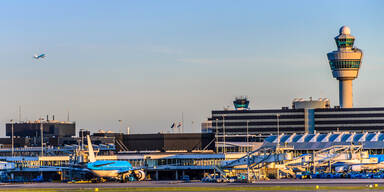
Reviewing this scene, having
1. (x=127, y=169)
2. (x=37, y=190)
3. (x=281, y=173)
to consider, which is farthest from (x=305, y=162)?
(x=37, y=190)

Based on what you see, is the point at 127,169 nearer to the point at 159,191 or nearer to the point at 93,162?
the point at 93,162

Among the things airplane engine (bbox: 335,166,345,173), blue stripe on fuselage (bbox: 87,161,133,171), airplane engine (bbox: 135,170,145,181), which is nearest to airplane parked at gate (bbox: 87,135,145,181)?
blue stripe on fuselage (bbox: 87,161,133,171)

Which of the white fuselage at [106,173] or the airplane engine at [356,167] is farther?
the airplane engine at [356,167]

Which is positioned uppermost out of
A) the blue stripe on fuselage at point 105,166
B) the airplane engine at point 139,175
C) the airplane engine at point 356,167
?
the blue stripe on fuselage at point 105,166

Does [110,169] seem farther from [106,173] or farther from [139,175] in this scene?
[139,175]

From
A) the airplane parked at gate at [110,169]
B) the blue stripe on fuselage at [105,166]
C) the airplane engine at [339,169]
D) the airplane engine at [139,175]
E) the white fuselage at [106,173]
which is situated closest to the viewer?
the white fuselage at [106,173]

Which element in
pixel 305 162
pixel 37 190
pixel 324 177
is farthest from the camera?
pixel 305 162

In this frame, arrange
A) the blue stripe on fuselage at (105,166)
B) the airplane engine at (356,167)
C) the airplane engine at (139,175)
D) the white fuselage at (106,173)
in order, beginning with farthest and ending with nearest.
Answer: the airplane engine at (356,167)
the airplane engine at (139,175)
the blue stripe on fuselage at (105,166)
the white fuselage at (106,173)

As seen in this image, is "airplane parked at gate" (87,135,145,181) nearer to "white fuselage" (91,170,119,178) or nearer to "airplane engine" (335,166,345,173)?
"white fuselage" (91,170,119,178)

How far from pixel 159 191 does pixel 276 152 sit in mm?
49181

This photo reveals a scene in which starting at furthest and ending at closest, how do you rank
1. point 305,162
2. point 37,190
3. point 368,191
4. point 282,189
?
point 305,162
point 37,190
point 282,189
point 368,191

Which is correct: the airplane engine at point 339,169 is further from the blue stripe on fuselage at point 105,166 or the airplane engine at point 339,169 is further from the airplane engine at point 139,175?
the blue stripe on fuselage at point 105,166

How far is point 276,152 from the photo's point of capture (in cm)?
17950

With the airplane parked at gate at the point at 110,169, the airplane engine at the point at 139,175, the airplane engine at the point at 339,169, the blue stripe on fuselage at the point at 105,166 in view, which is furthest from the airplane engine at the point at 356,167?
the blue stripe on fuselage at the point at 105,166
